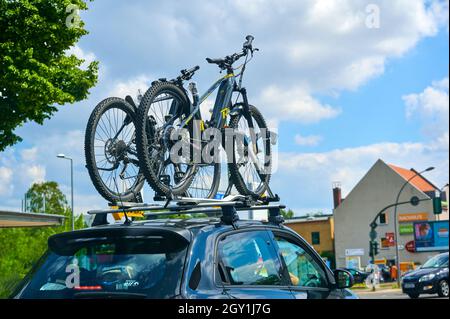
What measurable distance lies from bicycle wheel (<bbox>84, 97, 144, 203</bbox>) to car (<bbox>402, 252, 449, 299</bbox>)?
17.0 meters

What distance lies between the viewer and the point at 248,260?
4027 millimetres

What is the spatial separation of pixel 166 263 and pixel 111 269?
313 millimetres

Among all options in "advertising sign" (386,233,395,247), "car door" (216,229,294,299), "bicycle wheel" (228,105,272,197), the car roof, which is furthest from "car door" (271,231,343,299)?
"advertising sign" (386,233,395,247)

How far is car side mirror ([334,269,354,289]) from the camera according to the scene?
4793 mm

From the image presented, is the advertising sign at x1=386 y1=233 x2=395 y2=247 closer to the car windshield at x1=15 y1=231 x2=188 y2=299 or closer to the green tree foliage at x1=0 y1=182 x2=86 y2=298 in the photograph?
the green tree foliage at x1=0 y1=182 x2=86 y2=298

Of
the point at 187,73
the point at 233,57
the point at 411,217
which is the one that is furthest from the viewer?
the point at 411,217

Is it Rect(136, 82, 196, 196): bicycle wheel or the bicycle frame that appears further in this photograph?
the bicycle frame

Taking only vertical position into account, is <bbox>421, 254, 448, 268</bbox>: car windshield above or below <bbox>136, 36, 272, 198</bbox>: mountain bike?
below

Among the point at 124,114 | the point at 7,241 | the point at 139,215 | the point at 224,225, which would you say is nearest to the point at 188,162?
the point at 124,114

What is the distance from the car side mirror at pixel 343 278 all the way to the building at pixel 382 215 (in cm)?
5816

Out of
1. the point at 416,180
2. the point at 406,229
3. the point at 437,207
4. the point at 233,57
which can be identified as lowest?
the point at 233,57

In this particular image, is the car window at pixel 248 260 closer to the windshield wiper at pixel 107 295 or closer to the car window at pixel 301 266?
the car window at pixel 301 266

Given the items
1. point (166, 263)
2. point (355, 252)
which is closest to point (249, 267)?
point (166, 263)

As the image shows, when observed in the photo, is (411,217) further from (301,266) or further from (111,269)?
(111,269)
